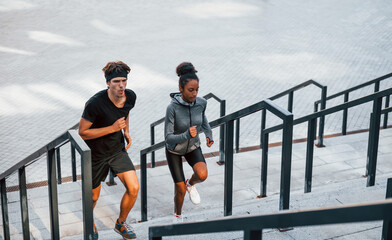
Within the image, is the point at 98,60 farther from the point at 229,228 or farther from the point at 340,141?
the point at 229,228

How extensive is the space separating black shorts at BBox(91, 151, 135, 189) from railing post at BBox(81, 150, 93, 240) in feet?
3.90

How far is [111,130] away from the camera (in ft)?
13.6

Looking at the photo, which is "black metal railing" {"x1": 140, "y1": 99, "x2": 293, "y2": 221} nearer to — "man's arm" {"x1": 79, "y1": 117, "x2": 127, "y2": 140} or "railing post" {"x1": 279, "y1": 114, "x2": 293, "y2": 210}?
"railing post" {"x1": 279, "y1": 114, "x2": 293, "y2": 210}

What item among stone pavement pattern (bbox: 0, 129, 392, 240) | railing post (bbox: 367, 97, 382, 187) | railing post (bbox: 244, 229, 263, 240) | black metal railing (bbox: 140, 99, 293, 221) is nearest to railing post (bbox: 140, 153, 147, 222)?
stone pavement pattern (bbox: 0, 129, 392, 240)

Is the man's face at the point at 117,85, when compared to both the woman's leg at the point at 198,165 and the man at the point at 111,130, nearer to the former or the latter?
the man at the point at 111,130

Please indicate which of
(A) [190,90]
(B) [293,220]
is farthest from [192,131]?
(B) [293,220]

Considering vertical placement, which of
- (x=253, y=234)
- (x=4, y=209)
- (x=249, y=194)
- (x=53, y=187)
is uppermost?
(x=253, y=234)

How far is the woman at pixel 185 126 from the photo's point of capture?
14.2ft

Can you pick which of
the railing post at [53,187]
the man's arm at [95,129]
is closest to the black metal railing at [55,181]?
the railing post at [53,187]

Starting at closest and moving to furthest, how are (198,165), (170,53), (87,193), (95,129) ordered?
(87,193), (95,129), (198,165), (170,53)

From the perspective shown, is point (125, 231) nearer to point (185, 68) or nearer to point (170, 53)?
point (185, 68)

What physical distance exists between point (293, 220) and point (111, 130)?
2.69m

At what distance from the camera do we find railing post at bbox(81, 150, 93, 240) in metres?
2.92

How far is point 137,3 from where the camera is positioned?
69.6ft
